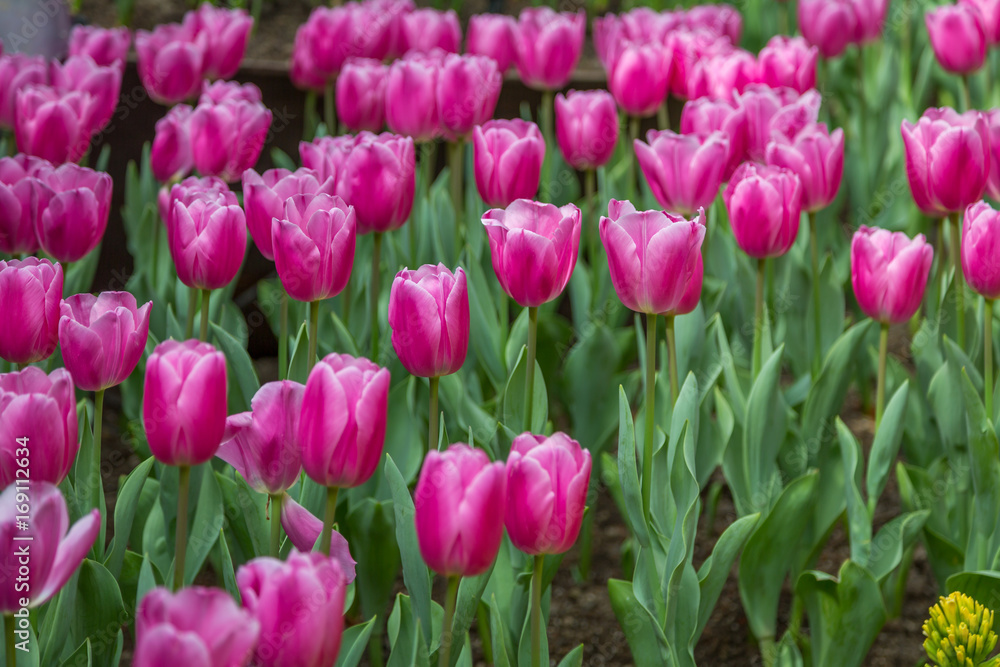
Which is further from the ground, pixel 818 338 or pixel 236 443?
pixel 236 443

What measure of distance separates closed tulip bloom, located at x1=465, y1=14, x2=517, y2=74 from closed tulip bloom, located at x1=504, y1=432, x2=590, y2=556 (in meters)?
1.61

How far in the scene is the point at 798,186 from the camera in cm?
137

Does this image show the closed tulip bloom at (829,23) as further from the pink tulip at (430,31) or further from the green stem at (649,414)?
the green stem at (649,414)

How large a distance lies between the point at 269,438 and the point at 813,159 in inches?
37.2

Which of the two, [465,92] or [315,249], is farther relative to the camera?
[465,92]

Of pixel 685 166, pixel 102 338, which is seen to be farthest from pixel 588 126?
pixel 102 338

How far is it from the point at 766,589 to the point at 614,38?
4.19 feet

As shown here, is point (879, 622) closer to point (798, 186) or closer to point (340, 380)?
point (798, 186)

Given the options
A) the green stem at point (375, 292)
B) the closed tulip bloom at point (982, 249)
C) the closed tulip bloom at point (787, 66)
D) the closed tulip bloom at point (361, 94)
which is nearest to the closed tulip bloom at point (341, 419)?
the green stem at point (375, 292)

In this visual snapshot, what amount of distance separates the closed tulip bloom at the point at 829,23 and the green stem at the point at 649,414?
1.54 meters

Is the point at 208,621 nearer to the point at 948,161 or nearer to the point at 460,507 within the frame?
the point at 460,507

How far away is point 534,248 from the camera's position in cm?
110

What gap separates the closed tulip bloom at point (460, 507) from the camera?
784mm

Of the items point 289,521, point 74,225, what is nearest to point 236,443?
point 289,521
